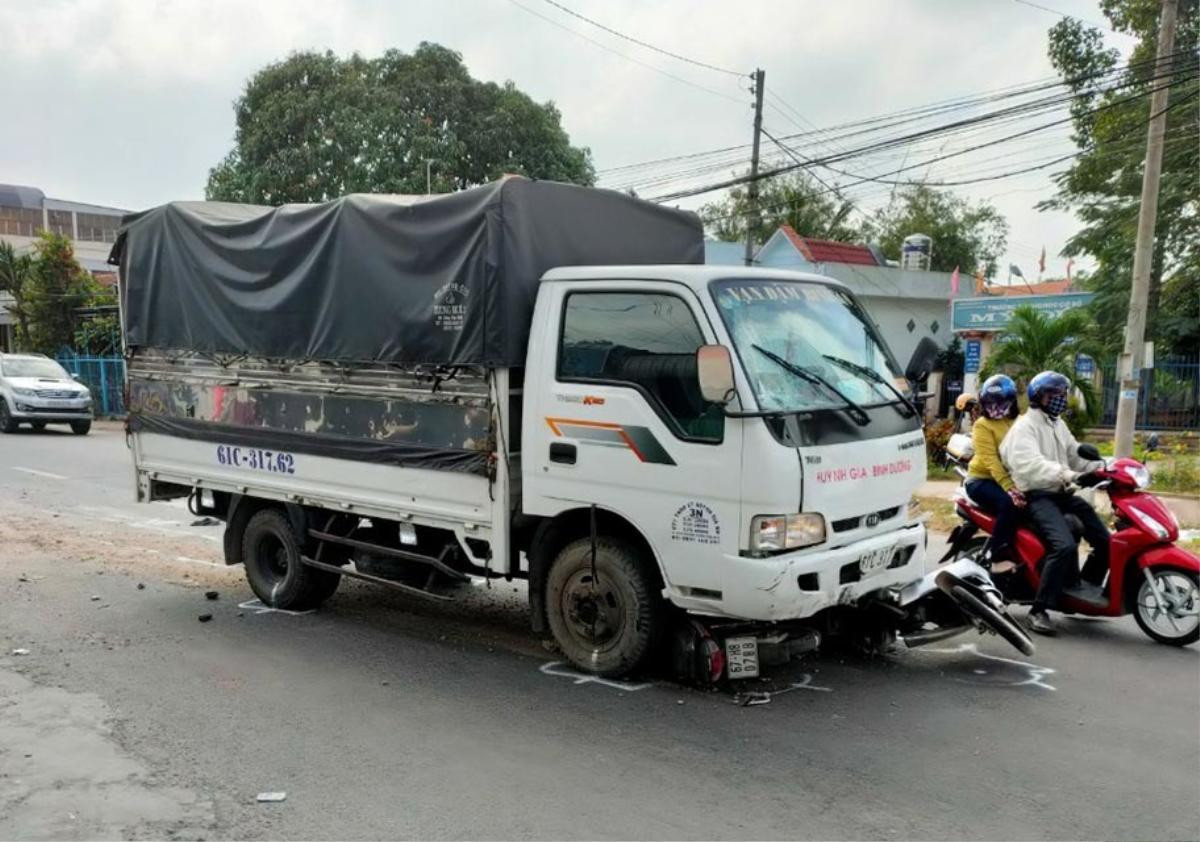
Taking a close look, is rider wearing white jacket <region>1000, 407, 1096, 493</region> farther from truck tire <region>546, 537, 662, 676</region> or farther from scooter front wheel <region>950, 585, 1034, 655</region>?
truck tire <region>546, 537, 662, 676</region>

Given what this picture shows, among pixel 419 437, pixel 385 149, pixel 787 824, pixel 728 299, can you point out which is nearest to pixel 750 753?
pixel 787 824

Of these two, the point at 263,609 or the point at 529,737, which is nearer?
the point at 529,737

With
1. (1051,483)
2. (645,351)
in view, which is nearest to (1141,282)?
(1051,483)

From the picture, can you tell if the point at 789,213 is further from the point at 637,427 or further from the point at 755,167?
the point at 637,427

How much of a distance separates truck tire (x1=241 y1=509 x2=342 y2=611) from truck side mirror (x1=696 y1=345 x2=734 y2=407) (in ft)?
11.5

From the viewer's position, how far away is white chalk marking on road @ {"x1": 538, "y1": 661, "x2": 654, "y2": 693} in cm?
512

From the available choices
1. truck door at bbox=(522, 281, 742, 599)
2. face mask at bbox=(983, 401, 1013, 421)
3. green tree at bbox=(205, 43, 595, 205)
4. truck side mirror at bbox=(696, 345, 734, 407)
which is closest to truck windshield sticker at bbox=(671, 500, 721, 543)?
truck door at bbox=(522, 281, 742, 599)

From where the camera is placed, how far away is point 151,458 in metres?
7.53

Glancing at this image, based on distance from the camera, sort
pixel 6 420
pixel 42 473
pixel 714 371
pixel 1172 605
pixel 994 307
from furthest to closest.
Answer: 1. pixel 6 420
2. pixel 994 307
3. pixel 42 473
4. pixel 1172 605
5. pixel 714 371

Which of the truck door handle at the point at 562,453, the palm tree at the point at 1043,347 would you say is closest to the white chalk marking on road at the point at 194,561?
the truck door handle at the point at 562,453

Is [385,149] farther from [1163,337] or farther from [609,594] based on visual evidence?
[609,594]

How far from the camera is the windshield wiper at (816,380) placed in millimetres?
4832

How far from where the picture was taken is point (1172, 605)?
5809 mm

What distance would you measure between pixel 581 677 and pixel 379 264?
2764mm
